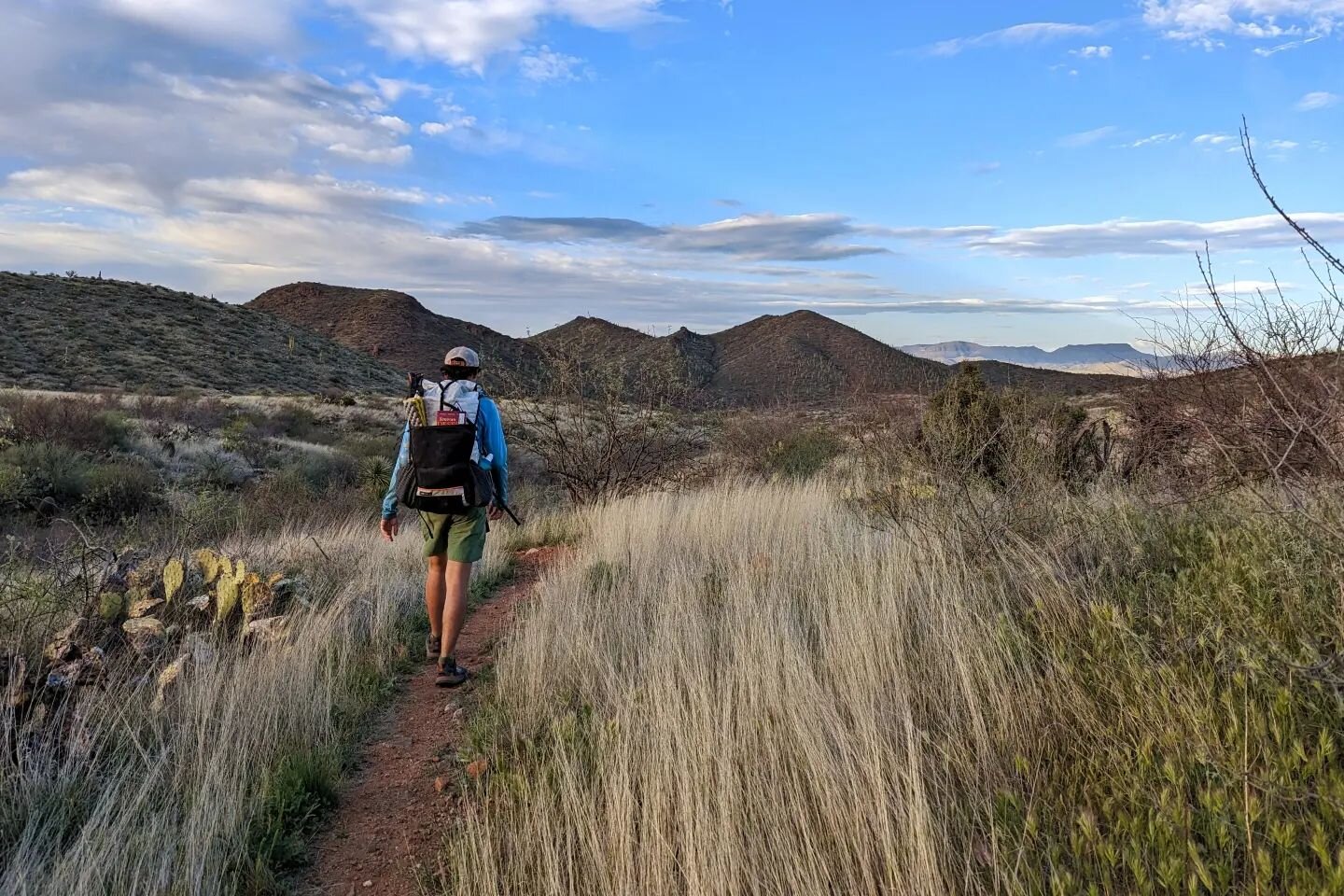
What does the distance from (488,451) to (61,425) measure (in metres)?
13.8

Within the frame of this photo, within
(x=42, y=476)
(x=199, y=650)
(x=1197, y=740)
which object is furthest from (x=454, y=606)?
(x=42, y=476)

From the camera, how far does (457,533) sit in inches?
184

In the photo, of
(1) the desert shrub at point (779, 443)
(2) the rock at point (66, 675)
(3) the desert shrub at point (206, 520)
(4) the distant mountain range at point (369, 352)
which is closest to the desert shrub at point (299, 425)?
(4) the distant mountain range at point (369, 352)

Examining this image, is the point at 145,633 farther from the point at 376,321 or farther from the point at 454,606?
the point at 376,321

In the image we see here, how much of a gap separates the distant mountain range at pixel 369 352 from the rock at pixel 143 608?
637 centimetres

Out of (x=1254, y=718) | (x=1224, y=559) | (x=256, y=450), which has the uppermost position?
(x=1224, y=559)

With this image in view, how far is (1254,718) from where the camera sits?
2217 millimetres

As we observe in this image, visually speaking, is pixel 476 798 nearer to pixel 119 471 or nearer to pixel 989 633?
pixel 989 633

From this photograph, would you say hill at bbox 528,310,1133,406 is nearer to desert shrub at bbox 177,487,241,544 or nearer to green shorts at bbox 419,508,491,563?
desert shrub at bbox 177,487,241,544

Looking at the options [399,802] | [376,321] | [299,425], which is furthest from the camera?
[376,321]

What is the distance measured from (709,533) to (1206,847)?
17.4 ft

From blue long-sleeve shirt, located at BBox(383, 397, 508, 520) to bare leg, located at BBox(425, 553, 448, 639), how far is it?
1.47 feet

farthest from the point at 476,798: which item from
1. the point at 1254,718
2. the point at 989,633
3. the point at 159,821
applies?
the point at 1254,718

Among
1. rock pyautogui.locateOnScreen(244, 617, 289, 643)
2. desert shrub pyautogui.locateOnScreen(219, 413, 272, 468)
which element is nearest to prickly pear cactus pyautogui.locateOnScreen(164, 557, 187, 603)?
rock pyautogui.locateOnScreen(244, 617, 289, 643)
